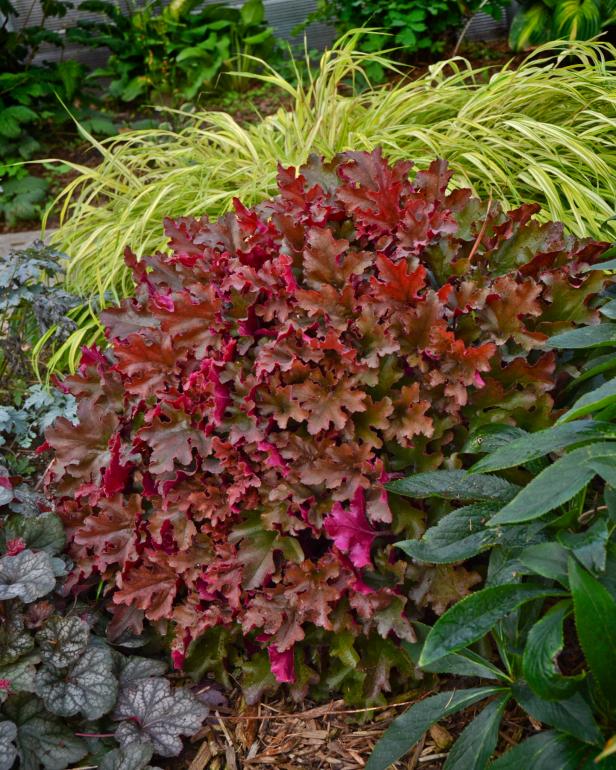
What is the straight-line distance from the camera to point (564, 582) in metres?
1.28

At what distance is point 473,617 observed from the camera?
1251mm

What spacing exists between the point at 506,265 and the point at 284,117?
193cm

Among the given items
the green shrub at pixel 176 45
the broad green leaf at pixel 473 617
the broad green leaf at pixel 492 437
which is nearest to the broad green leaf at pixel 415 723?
the broad green leaf at pixel 473 617

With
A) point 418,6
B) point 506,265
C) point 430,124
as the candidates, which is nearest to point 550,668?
point 506,265

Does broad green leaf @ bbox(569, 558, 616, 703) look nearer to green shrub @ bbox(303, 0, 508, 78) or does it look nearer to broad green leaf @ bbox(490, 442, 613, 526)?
broad green leaf @ bbox(490, 442, 613, 526)

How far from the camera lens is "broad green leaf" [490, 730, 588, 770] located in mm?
1231

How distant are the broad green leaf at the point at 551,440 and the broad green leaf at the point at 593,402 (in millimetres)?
25

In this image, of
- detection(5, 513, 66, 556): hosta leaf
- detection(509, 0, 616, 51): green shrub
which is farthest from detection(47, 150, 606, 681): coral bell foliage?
detection(509, 0, 616, 51): green shrub

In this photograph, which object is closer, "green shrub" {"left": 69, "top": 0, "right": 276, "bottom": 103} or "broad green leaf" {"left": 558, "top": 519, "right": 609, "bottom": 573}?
"broad green leaf" {"left": 558, "top": 519, "right": 609, "bottom": 573}

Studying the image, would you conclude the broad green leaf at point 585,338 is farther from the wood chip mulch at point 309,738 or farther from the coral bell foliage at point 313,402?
the wood chip mulch at point 309,738

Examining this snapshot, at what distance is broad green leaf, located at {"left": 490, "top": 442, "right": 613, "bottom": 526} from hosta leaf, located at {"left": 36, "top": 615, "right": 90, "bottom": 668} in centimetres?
105

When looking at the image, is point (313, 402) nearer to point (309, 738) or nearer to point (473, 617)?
point (473, 617)

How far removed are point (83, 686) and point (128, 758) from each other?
189 millimetres

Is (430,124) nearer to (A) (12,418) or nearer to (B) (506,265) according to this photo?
(B) (506,265)
